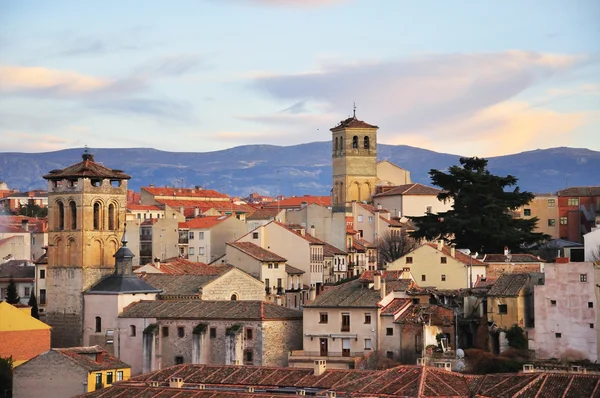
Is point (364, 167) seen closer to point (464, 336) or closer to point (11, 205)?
point (464, 336)

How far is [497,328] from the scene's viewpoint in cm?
6538

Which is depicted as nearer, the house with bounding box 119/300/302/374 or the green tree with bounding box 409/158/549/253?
the house with bounding box 119/300/302/374

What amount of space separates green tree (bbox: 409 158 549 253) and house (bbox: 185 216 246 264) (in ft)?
72.9

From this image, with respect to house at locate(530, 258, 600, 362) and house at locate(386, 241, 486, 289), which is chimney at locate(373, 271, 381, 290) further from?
house at locate(530, 258, 600, 362)

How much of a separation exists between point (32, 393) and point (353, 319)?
559 inches

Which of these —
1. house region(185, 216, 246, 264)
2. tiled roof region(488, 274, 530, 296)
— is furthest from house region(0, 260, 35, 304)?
tiled roof region(488, 274, 530, 296)

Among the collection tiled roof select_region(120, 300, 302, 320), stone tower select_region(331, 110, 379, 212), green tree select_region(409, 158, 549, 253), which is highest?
stone tower select_region(331, 110, 379, 212)

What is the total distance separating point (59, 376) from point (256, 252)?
24.9 meters

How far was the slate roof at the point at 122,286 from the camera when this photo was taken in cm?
7419

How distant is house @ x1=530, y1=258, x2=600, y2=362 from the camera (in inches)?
2469

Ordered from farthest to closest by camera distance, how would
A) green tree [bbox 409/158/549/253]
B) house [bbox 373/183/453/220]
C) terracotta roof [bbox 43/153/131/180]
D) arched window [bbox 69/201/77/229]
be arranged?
house [bbox 373/183/453/220]
green tree [bbox 409/158/549/253]
arched window [bbox 69/201/77/229]
terracotta roof [bbox 43/153/131/180]

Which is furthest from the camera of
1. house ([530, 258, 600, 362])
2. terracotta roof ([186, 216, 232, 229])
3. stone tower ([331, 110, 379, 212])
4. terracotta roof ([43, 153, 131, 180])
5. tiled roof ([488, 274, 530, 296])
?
stone tower ([331, 110, 379, 212])

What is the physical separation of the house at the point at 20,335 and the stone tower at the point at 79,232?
3642 millimetres

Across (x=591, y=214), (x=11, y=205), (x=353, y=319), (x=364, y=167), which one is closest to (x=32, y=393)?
(x=353, y=319)
